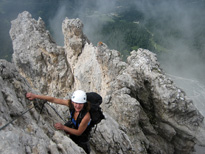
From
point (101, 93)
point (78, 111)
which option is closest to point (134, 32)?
point (101, 93)

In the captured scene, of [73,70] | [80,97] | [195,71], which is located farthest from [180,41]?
[80,97]

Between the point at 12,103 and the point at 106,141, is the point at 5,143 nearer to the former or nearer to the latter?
the point at 12,103

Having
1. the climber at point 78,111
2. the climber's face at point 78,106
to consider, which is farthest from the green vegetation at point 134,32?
the climber's face at point 78,106

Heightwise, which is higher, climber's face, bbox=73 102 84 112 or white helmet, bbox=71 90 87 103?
white helmet, bbox=71 90 87 103

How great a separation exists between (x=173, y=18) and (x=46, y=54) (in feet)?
616

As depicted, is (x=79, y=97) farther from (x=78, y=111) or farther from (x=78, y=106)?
(x=78, y=111)

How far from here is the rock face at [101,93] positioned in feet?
19.4

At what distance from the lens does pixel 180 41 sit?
141 meters

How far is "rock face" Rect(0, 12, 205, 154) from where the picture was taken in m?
5.92

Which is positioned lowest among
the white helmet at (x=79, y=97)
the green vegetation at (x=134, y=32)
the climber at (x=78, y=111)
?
the climber at (x=78, y=111)

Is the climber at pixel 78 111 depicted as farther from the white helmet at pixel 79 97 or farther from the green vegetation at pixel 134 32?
the green vegetation at pixel 134 32

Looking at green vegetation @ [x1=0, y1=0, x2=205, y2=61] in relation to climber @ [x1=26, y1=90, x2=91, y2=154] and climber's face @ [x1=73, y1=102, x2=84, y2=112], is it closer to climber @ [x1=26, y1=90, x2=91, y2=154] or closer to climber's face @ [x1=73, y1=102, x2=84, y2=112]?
climber @ [x1=26, y1=90, x2=91, y2=154]

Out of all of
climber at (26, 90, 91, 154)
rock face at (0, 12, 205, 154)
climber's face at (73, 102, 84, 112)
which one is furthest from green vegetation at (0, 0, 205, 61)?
climber's face at (73, 102, 84, 112)

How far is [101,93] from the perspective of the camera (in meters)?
21.9
